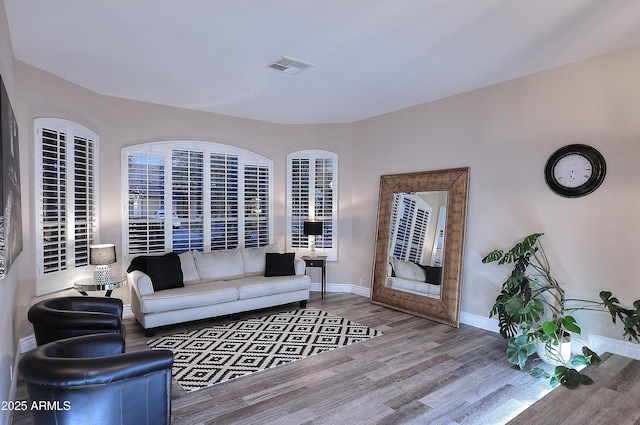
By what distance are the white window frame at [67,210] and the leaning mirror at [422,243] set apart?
4115 millimetres

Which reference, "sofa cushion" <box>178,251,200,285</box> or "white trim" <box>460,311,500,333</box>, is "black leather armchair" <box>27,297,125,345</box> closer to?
"sofa cushion" <box>178,251,200,285</box>

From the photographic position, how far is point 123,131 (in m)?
5.16

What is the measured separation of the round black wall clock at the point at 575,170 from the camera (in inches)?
146

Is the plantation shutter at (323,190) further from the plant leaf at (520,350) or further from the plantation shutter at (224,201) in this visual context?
the plant leaf at (520,350)

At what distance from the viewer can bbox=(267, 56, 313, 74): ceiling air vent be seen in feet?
12.5

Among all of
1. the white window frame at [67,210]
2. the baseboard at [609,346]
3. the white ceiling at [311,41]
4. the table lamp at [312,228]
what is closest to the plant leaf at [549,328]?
the baseboard at [609,346]

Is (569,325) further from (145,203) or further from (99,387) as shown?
(145,203)

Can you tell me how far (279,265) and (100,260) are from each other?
Answer: 238cm

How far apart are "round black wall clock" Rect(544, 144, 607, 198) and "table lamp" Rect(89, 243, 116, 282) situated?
5.19m

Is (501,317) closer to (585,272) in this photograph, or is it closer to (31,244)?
(585,272)

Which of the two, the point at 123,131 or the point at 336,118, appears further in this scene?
the point at 336,118

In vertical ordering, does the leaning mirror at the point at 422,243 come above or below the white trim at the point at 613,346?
above

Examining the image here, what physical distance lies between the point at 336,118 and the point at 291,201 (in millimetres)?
1676

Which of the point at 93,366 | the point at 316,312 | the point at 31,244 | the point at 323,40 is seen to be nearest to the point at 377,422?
the point at 93,366
